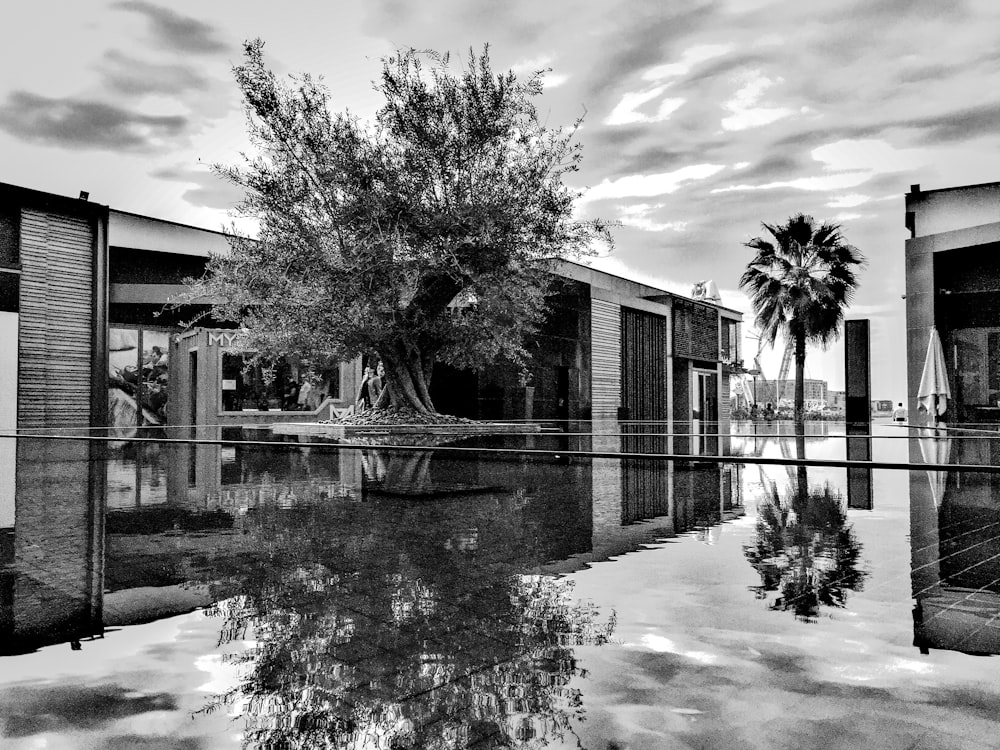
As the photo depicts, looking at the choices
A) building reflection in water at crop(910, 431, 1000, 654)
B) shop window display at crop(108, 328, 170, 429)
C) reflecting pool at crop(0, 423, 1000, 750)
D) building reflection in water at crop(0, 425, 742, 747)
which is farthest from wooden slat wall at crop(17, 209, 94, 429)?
building reflection in water at crop(910, 431, 1000, 654)

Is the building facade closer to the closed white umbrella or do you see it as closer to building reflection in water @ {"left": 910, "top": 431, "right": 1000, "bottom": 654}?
the closed white umbrella

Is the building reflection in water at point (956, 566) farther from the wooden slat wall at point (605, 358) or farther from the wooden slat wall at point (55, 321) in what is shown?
the wooden slat wall at point (605, 358)

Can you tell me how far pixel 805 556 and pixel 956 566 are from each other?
476 millimetres

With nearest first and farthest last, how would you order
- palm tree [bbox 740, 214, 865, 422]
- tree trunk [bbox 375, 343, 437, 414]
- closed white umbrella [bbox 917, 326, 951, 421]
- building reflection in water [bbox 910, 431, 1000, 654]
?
1. building reflection in water [bbox 910, 431, 1000, 654]
2. tree trunk [bbox 375, 343, 437, 414]
3. closed white umbrella [bbox 917, 326, 951, 421]
4. palm tree [bbox 740, 214, 865, 422]

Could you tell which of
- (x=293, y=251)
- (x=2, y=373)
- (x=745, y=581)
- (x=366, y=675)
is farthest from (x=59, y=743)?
(x=2, y=373)

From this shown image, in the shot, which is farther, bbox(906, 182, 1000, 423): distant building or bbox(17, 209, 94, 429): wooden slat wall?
bbox(906, 182, 1000, 423): distant building

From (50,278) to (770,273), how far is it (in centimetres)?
2854

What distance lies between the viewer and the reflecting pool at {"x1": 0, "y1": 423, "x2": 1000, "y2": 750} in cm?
126

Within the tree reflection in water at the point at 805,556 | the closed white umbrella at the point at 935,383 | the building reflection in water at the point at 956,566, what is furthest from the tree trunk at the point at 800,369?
the tree reflection in water at the point at 805,556

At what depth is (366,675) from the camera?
1.48m

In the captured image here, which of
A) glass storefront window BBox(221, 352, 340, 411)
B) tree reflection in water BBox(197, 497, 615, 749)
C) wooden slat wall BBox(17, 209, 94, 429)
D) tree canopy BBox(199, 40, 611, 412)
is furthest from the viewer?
glass storefront window BBox(221, 352, 340, 411)

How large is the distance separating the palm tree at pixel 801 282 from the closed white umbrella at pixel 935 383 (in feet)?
39.9

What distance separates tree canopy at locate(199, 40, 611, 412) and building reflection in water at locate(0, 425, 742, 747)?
10.6 metres

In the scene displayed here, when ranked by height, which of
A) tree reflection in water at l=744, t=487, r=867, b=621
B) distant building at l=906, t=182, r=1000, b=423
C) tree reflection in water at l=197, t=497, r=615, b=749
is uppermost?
distant building at l=906, t=182, r=1000, b=423
